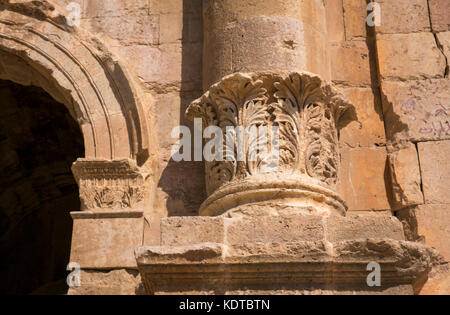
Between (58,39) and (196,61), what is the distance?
1165 millimetres

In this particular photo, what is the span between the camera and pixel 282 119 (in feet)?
16.1

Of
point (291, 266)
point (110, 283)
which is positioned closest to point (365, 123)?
point (291, 266)

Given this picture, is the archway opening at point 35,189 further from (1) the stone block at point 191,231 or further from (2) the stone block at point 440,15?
(1) the stone block at point 191,231

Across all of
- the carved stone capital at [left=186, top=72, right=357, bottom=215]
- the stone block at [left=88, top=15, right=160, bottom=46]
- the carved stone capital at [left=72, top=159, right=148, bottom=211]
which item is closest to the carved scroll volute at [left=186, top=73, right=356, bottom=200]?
the carved stone capital at [left=186, top=72, right=357, bottom=215]

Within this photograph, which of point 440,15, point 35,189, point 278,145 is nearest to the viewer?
point 278,145

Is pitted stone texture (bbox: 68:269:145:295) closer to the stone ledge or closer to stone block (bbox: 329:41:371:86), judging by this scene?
the stone ledge

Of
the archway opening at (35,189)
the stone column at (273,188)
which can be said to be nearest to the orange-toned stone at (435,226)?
the stone column at (273,188)

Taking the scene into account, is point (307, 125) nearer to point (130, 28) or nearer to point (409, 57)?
point (409, 57)

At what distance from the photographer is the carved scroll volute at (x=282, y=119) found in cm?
480

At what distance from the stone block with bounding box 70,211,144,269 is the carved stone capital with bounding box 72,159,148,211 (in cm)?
8

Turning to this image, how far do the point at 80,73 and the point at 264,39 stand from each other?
5.47 feet

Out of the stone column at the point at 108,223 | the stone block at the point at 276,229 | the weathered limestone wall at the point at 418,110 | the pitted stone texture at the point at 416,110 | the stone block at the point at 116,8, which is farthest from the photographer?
the stone block at the point at 116,8

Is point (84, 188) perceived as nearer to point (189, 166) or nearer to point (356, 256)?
point (189, 166)

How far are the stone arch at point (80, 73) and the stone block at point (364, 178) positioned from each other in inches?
61.9
